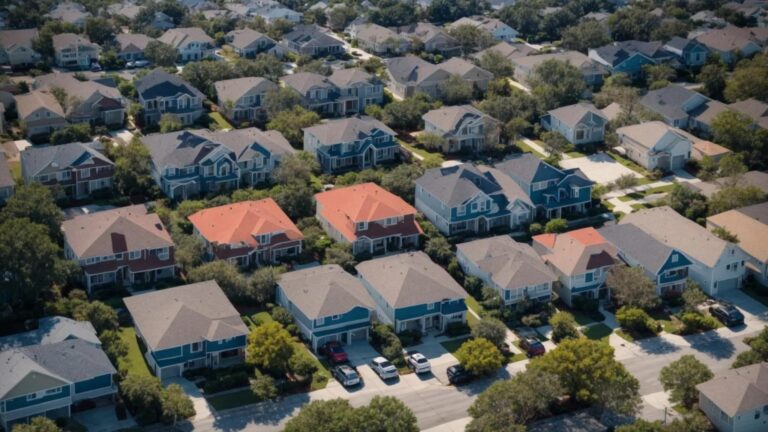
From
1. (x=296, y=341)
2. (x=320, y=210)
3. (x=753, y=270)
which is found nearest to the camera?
(x=296, y=341)

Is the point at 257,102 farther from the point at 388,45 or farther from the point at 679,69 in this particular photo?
the point at 679,69

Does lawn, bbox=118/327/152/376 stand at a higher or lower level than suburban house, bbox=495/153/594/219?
lower

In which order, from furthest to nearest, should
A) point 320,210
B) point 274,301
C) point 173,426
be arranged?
point 320,210 < point 274,301 < point 173,426

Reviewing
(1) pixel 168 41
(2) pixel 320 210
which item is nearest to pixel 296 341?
(2) pixel 320 210

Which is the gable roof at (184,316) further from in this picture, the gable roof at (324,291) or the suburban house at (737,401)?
the suburban house at (737,401)

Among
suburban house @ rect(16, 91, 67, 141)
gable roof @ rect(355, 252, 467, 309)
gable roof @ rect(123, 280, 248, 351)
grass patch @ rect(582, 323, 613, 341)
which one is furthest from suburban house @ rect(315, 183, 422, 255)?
suburban house @ rect(16, 91, 67, 141)

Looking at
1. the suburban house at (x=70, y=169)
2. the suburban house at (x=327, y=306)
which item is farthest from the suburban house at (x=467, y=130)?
the suburban house at (x=327, y=306)

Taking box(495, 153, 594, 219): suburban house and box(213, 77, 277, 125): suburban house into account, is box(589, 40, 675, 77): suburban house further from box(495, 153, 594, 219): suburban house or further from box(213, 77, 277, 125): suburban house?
box(213, 77, 277, 125): suburban house

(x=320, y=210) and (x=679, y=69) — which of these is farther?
(x=679, y=69)

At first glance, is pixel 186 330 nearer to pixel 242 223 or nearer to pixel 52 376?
pixel 52 376
